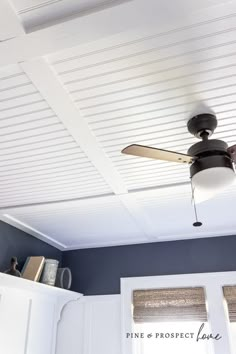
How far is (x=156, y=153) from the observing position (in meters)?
1.61

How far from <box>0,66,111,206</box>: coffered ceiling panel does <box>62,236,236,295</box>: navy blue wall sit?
4.56 feet

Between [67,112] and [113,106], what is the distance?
0.24m

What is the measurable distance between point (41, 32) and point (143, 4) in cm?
39

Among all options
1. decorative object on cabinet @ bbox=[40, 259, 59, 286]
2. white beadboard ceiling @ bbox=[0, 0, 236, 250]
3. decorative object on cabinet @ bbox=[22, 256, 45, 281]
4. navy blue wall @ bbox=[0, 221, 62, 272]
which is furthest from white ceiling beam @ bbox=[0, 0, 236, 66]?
decorative object on cabinet @ bbox=[40, 259, 59, 286]

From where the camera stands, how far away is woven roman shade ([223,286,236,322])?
125 inches

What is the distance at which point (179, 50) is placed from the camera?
137 cm

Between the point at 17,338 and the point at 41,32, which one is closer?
the point at 41,32

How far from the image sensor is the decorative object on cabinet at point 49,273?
3162 millimetres

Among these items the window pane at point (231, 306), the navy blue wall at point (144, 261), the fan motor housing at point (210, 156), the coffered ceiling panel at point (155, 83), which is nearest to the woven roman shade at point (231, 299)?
the window pane at point (231, 306)

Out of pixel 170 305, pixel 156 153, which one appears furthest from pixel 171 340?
pixel 156 153

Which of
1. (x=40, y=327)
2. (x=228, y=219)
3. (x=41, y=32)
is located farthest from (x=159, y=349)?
(x=41, y=32)

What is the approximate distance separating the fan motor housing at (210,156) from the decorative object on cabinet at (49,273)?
82.0 inches

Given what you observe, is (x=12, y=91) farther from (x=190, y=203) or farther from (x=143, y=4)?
(x=190, y=203)

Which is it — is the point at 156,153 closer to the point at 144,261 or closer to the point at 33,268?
the point at 33,268
